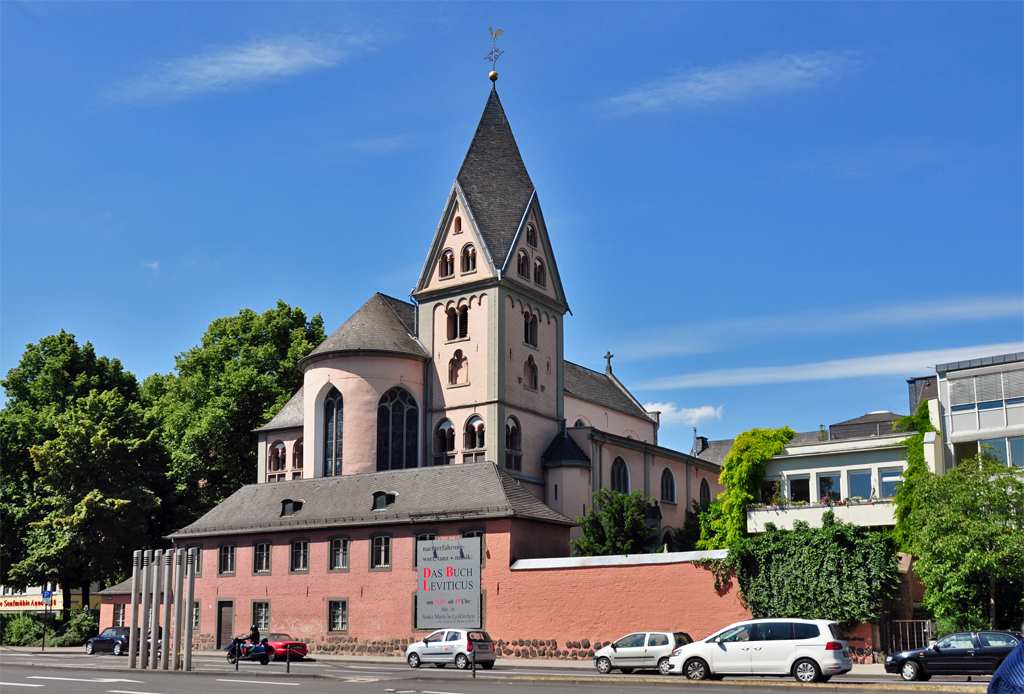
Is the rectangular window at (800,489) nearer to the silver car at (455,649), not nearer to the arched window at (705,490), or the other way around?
the silver car at (455,649)

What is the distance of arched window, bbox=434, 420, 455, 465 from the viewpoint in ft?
182

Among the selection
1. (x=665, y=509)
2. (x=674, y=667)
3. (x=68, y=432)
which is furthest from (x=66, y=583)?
(x=674, y=667)

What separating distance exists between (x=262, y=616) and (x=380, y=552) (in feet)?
22.9

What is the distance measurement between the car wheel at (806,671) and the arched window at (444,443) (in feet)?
106

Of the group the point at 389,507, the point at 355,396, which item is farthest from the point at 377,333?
the point at 389,507

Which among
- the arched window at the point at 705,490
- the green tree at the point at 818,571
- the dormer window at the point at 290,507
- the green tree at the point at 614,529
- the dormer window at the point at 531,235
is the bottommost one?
the green tree at the point at 818,571

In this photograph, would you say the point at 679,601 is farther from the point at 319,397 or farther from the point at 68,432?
the point at 68,432

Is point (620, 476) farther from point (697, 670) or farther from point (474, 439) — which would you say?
point (697, 670)

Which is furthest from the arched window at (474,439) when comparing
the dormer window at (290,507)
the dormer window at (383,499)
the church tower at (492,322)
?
the dormer window at (290,507)

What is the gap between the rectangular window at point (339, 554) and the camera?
4494cm

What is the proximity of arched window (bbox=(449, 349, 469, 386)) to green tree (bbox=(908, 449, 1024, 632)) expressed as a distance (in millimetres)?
27729

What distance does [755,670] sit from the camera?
82.1 ft

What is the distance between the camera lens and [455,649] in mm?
33844

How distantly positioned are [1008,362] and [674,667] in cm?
2010
